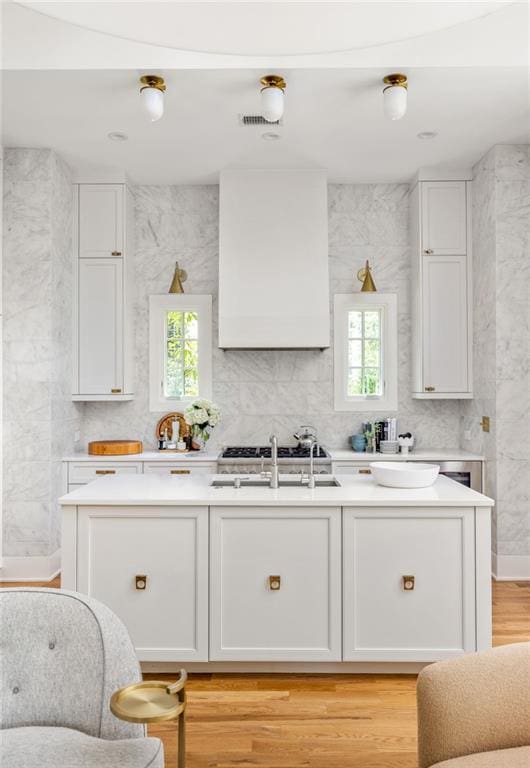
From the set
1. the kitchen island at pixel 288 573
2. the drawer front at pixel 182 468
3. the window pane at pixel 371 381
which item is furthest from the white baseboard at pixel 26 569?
the window pane at pixel 371 381

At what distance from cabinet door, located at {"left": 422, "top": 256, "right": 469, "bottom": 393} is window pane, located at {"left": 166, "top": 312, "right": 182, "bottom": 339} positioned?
2.09 meters

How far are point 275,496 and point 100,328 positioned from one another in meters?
2.63

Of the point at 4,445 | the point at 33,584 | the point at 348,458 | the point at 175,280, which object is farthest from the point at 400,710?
the point at 175,280

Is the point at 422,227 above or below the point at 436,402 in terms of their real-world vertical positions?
above

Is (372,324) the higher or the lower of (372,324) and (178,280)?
the lower

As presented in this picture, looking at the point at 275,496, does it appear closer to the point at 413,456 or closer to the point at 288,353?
the point at 413,456

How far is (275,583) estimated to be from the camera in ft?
8.96

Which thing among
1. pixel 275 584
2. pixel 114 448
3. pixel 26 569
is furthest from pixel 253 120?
pixel 26 569

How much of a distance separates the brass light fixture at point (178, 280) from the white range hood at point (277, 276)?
47 centimetres

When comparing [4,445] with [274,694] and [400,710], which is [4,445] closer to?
[274,694]

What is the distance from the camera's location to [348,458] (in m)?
4.54

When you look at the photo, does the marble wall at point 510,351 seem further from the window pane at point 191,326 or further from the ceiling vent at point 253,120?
the window pane at point 191,326

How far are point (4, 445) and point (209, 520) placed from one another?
2177mm

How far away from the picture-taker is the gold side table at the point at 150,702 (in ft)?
4.02
